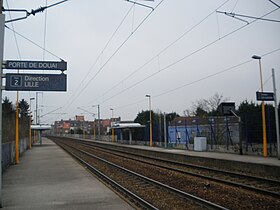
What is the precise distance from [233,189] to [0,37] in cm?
865

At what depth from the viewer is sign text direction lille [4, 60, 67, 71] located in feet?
33.2

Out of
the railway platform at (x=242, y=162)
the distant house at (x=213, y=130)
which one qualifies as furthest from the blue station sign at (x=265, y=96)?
the distant house at (x=213, y=130)

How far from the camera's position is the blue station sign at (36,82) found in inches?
389

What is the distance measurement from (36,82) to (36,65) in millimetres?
621

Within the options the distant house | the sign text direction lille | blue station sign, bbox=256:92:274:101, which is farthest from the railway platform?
the sign text direction lille

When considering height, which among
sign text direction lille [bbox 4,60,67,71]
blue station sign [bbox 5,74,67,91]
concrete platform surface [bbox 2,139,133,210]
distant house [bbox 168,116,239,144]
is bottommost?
concrete platform surface [bbox 2,139,133,210]

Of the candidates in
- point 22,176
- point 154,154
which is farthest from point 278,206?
point 154,154

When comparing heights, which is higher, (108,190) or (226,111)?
(226,111)

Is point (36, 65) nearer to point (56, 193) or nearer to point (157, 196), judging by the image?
point (56, 193)

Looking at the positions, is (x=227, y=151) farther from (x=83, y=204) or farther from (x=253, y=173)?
(x=83, y=204)

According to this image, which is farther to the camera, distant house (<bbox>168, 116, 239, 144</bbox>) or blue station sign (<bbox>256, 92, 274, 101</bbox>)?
distant house (<bbox>168, 116, 239, 144</bbox>)

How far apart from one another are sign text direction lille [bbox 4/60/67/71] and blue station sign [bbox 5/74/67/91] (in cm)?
28

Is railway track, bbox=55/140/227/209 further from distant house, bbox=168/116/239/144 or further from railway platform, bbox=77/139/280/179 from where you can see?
distant house, bbox=168/116/239/144

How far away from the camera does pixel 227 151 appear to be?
24047mm
